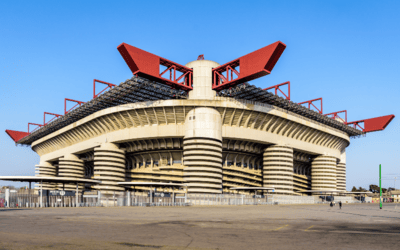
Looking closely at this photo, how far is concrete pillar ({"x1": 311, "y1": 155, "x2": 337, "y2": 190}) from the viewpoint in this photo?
83250 mm

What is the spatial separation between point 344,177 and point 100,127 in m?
62.1

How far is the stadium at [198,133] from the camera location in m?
57.0

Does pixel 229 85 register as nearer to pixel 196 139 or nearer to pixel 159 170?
pixel 196 139

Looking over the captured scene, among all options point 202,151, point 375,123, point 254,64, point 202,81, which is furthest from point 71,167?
point 375,123

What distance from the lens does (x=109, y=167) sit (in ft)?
220

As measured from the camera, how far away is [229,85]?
56.0 meters

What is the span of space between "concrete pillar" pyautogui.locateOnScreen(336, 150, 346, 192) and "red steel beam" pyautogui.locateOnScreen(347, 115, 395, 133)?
8.00 m

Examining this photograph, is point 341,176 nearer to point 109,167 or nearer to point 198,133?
point 198,133

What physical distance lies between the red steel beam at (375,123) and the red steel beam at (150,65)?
54.8 metres

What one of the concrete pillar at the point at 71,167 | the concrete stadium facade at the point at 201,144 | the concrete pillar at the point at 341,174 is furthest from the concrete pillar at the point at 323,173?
the concrete pillar at the point at 71,167

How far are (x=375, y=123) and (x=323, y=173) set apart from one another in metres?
21.3

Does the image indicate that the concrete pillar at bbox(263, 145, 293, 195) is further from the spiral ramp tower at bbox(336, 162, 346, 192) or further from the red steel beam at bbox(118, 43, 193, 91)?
the spiral ramp tower at bbox(336, 162, 346, 192)

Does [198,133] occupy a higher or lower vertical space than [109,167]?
higher

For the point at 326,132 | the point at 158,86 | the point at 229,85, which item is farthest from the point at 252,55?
the point at 326,132
